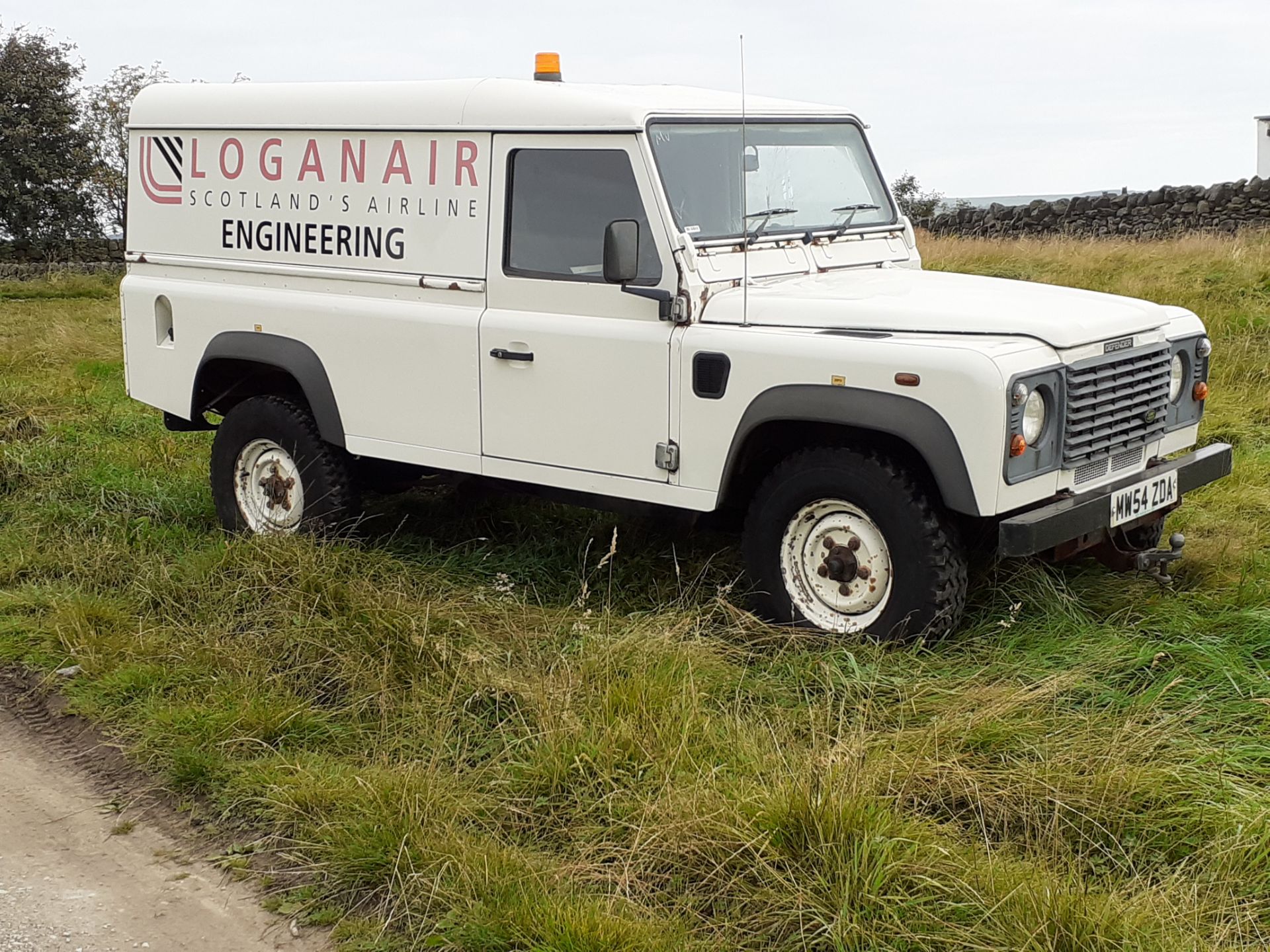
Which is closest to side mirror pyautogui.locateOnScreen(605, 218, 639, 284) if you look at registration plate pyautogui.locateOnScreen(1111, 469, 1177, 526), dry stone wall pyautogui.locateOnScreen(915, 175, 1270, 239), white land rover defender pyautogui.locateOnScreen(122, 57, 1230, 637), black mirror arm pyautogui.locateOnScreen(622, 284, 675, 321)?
white land rover defender pyautogui.locateOnScreen(122, 57, 1230, 637)

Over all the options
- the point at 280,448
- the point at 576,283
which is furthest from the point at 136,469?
the point at 576,283

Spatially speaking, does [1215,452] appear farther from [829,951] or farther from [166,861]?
[166,861]

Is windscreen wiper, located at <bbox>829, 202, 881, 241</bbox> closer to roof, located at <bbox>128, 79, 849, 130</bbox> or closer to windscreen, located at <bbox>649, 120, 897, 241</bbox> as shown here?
windscreen, located at <bbox>649, 120, 897, 241</bbox>

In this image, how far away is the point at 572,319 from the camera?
17.5 feet

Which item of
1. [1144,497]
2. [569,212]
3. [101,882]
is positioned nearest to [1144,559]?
[1144,497]

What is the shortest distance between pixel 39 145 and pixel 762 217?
24024 mm

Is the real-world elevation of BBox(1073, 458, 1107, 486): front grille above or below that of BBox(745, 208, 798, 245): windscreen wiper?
below

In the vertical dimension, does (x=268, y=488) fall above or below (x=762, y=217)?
below

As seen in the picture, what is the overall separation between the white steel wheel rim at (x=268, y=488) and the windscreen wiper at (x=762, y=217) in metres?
2.39

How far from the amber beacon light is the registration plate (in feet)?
9.27

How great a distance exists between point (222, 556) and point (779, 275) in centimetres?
262

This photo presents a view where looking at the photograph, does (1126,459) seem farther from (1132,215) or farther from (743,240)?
(1132,215)

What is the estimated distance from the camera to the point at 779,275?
5453mm

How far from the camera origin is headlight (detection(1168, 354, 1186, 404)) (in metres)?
5.41
